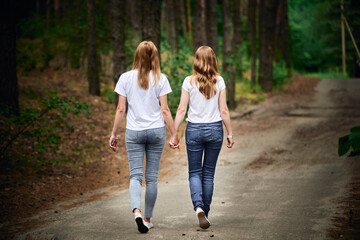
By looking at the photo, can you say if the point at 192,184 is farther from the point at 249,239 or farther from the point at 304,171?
the point at 304,171

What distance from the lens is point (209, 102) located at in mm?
5422

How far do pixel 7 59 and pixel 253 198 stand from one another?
773 centimetres

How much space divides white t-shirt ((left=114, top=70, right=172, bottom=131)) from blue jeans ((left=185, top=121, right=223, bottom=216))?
0.49 metres

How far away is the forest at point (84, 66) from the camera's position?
988 centimetres

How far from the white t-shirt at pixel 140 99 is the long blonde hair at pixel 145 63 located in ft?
0.17

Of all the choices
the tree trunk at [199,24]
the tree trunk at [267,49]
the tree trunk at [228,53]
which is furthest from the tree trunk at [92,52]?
the tree trunk at [267,49]

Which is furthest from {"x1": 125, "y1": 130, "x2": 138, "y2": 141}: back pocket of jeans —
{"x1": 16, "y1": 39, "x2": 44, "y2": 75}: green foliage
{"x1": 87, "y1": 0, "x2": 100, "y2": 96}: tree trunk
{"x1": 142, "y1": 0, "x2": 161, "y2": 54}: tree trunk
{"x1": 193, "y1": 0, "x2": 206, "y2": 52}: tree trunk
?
{"x1": 87, "y1": 0, "x2": 100, "y2": 96}: tree trunk

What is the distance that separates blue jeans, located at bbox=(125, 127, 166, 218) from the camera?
5.24 m

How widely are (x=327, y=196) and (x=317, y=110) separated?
40.2ft

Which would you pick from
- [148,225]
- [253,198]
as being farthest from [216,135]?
[253,198]

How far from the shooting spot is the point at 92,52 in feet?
58.2

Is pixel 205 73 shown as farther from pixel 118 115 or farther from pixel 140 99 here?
pixel 118 115

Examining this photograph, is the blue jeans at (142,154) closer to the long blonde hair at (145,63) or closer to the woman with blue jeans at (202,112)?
the woman with blue jeans at (202,112)

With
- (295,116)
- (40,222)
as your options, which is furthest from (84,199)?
(295,116)
